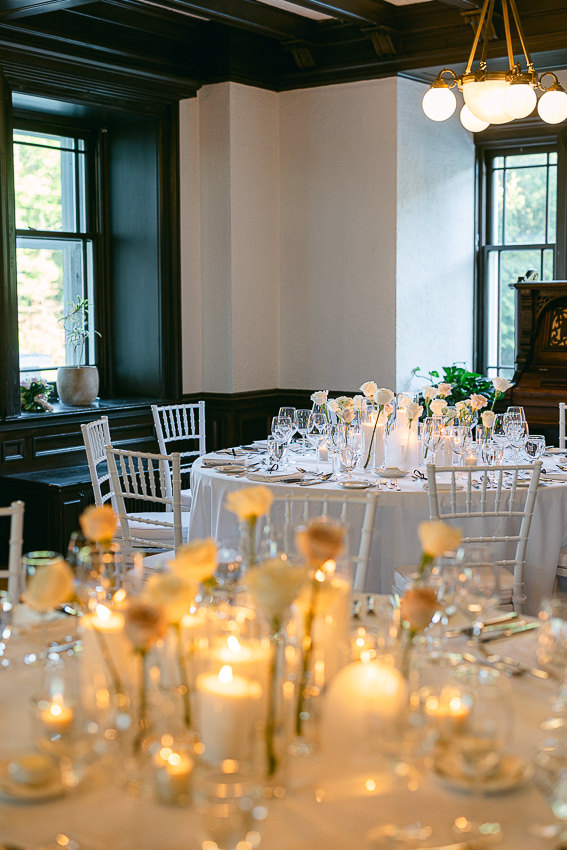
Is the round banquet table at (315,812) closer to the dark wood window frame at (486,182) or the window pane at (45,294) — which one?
the window pane at (45,294)

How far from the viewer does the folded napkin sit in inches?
176

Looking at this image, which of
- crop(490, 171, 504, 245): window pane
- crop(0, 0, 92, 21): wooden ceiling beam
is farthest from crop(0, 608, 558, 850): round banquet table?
crop(490, 171, 504, 245): window pane

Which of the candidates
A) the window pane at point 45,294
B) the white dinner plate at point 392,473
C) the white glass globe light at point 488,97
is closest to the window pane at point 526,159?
the window pane at point 45,294

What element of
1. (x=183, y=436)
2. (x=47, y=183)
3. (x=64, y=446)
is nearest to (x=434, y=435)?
(x=183, y=436)

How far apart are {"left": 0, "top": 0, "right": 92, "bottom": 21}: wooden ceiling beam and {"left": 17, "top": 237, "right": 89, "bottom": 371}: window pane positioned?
5.58ft

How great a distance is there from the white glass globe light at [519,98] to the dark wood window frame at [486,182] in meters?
3.27

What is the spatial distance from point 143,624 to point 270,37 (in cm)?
633

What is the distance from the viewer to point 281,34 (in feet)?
22.1

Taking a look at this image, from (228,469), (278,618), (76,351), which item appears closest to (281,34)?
(76,351)

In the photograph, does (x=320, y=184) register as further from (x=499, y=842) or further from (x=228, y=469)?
(x=499, y=842)

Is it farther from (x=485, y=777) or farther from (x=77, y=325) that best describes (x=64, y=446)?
(x=485, y=777)

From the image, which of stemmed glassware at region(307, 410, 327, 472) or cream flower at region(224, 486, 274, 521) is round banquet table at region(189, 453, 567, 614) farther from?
cream flower at region(224, 486, 274, 521)

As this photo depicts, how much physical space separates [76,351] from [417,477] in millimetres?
3417

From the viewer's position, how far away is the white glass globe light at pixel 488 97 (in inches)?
171
